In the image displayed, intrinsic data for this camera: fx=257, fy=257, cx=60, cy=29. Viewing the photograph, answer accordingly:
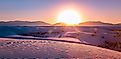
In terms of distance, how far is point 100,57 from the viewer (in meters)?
16.3

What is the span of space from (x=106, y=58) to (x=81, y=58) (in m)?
1.58

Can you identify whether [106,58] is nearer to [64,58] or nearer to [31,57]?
[64,58]

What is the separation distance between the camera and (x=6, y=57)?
1549cm

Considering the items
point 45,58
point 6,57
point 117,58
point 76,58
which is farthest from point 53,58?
point 117,58

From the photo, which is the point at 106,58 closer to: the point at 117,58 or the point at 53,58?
the point at 117,58

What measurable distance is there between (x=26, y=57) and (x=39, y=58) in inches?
32.5

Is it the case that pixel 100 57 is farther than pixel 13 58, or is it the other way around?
pixel 100 57

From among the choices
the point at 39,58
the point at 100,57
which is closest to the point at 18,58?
the point at 39,58

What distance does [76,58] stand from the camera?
15.9 m

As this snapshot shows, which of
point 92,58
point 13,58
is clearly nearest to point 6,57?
point 13,58

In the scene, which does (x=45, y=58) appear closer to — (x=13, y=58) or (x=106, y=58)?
(x=13, y=58)

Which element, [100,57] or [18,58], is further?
[100,57]

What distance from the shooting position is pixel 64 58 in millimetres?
Result: 15562

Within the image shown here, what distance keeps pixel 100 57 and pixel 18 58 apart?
516 cm
